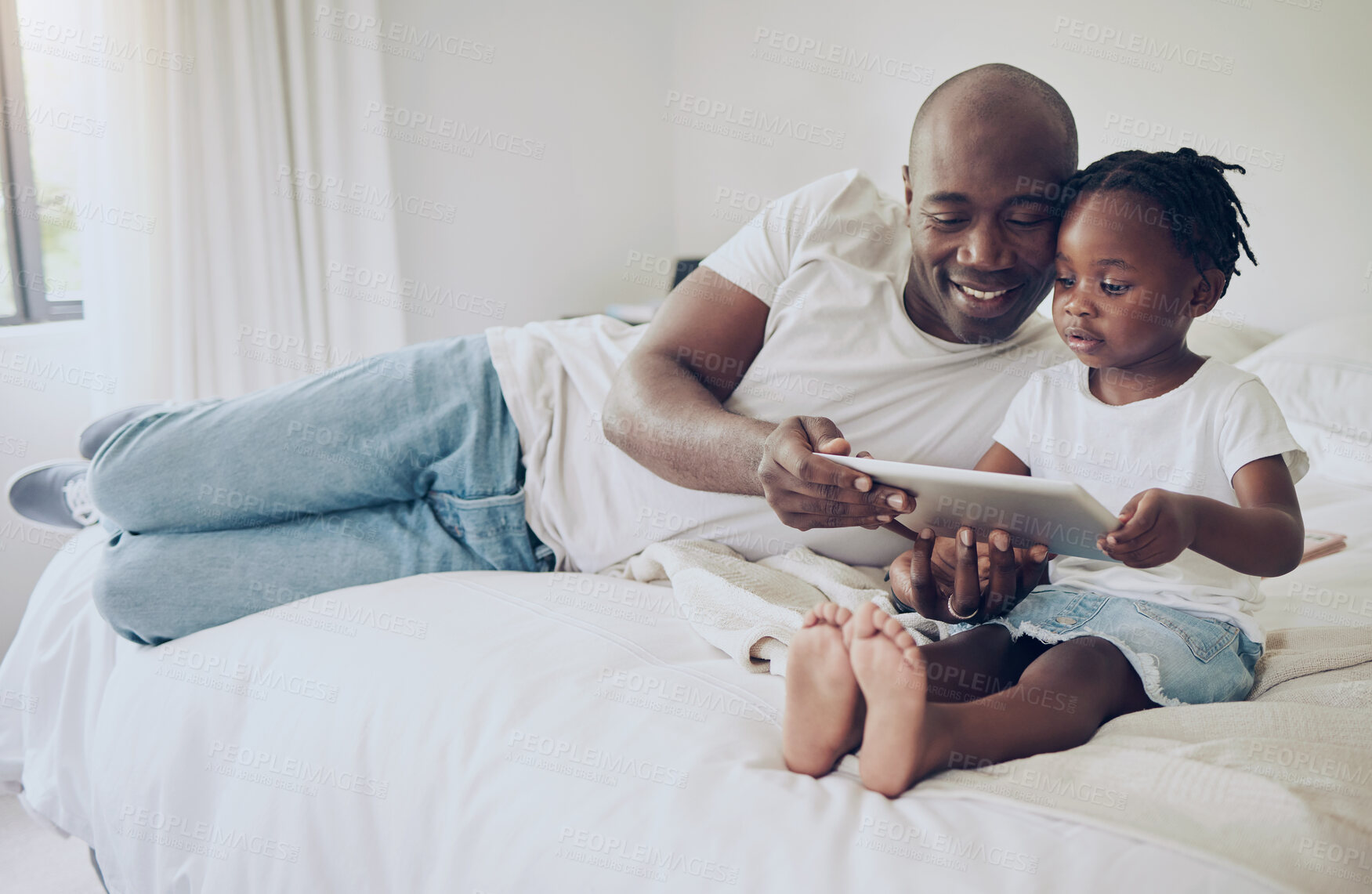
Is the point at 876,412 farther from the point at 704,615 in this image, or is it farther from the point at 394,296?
the point at 394,296

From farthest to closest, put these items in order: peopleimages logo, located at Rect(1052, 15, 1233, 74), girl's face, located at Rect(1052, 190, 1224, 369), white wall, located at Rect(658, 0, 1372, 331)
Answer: peopleimages logo, located at Rect(1052, 15, 1233, 74), white wall, located at Rect(658, 0, 1372, 331), girl's face, located at Rect(1052, 190, 1224, 369)

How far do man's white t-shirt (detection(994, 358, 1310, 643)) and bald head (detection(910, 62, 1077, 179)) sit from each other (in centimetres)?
26

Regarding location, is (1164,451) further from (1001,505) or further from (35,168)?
(35,168)

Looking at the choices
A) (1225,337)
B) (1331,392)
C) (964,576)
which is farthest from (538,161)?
(964,576)

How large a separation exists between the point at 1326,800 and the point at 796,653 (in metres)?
0.37

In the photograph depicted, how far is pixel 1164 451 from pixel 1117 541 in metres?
0.28

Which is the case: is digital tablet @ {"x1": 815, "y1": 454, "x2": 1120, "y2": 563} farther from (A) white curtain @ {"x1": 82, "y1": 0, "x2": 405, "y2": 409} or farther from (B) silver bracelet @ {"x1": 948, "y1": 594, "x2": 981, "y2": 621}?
(A) white curtain @ {"x1": 82, "y1": 0, "x2": 405, "y2": 409}

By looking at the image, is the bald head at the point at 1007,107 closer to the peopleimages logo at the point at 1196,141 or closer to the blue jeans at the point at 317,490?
the blue jeans at the point at 317,490

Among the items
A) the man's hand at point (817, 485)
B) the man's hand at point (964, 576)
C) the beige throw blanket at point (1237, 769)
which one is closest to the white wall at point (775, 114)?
the beige throw blanket at point (1237, 769)

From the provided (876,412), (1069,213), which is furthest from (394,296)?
(1069,213)

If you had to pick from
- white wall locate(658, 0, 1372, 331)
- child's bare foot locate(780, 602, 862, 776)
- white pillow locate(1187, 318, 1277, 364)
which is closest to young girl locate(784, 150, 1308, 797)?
child's bare foot locate(780, 602, 862, 776)

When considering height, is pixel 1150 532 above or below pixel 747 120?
below

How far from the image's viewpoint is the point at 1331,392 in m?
1.65

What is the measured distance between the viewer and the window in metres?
2.01
